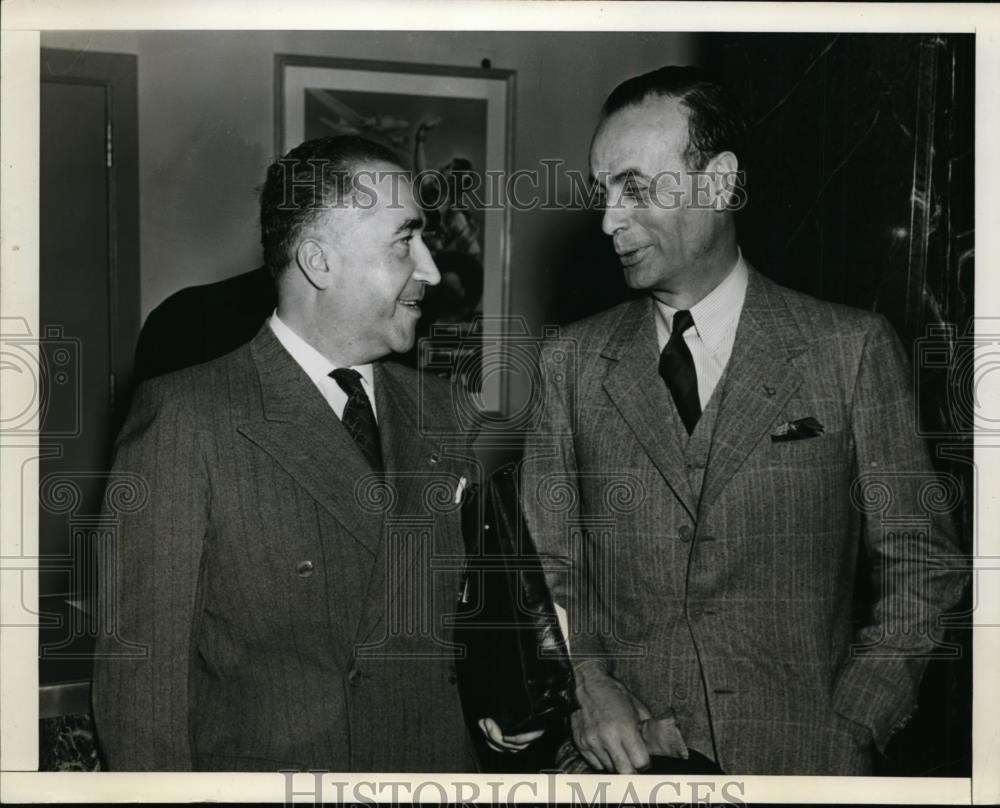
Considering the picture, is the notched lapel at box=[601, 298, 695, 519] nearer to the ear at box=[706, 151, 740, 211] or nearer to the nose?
the ear at box=[706, 151, 740, 211]

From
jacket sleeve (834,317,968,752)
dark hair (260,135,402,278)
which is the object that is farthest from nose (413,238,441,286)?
jacket sleeve (834,317,968,752)

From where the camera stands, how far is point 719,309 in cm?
162

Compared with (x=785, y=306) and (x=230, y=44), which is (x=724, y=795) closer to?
(x=785, y=306)

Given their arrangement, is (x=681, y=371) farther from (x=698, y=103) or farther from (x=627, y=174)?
(x=698, y=103)

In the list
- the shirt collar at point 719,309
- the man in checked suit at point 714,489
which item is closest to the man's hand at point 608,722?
the man in checked suit at point 714,489

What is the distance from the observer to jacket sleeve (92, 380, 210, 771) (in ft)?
5.16

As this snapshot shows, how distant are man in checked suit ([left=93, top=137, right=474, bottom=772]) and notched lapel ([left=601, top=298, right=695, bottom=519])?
0.96ft

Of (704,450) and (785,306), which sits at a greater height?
(785,306)

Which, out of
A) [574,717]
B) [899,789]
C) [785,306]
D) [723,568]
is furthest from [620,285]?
[899,789]

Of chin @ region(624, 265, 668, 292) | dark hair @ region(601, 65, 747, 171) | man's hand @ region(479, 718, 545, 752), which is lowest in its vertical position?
man's hand @ region(479, 718, 545, 752)

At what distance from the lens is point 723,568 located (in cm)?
158

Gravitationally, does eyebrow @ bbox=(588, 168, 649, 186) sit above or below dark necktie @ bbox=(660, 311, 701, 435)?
above

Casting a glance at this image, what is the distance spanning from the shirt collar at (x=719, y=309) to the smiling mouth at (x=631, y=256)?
0.13 m

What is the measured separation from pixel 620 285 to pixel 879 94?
56 cm
